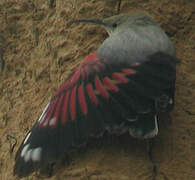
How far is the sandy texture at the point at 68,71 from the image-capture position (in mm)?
1666

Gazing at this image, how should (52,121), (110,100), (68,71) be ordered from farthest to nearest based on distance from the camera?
(68,71), (52,121), (110,100)

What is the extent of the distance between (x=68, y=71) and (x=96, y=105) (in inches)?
19.0

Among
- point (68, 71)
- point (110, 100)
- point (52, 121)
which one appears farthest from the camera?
point (68, 71)

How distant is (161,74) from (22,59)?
102 centimetres

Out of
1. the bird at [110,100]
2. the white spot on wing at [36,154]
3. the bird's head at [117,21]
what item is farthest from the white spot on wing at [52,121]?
the bird's head at [117,21]

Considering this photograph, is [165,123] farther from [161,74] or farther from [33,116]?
[33,116]

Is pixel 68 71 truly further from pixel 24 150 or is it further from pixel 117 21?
pixel 24 150

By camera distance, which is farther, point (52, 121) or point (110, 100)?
point (52, 121)

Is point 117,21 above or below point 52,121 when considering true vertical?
above

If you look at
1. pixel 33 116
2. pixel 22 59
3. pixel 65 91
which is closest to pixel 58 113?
pixel 65 91

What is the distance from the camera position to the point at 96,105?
63.1 inches

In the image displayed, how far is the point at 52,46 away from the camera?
2.23 m

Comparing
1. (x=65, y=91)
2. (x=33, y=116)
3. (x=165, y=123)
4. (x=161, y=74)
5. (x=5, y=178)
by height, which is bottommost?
(x=5, y=178)

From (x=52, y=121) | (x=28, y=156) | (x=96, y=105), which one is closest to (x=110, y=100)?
(x=96, y=105)
